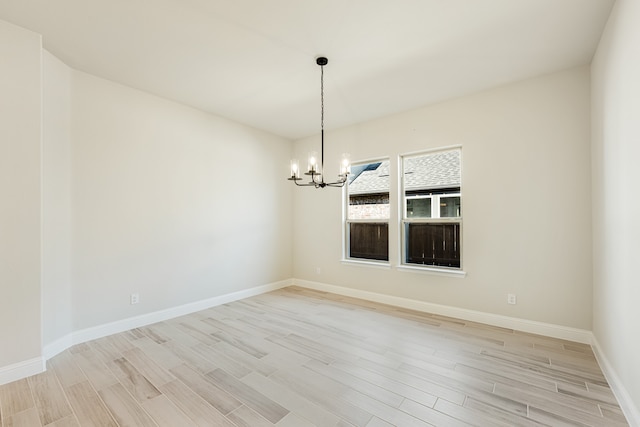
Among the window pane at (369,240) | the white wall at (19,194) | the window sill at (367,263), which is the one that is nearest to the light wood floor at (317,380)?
the white wall at (19,194)

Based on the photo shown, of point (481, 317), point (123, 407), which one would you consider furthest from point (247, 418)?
point (481, 317)

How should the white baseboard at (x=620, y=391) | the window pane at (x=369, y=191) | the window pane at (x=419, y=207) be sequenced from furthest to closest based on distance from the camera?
the window pane at (x=369, y=191)
the window pane at (x=419, y=207)
the white baseboard at (x=620, y=391)

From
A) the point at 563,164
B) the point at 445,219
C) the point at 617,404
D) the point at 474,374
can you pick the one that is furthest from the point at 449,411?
the point at 563,164

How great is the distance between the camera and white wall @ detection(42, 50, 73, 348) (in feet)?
9.00

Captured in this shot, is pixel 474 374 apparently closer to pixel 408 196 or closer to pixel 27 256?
pixel 408 196

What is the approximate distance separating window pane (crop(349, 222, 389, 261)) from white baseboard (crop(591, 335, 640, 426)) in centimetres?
257

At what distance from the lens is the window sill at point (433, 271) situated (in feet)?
12.3

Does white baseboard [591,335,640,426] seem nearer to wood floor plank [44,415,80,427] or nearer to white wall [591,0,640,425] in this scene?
white wall [591,0,640,425]

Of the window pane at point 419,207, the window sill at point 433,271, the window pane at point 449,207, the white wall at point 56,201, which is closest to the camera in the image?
the white wall at point 56,201

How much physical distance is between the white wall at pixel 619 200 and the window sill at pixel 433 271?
1.31 meters

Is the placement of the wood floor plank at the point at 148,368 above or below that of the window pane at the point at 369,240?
below

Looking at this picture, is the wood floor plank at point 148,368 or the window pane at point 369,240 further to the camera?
the window pane at point 369,240

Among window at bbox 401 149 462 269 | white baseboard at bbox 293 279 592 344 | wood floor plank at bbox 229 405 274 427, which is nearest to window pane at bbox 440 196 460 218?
window at bbox 401 149 462 269

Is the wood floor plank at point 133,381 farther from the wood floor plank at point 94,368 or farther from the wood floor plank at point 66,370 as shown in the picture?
the wood floor plank at point 66,370
